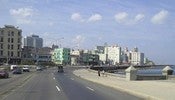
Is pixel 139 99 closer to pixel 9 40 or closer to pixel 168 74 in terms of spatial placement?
pixel 168 74

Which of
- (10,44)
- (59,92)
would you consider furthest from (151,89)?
(10,44)

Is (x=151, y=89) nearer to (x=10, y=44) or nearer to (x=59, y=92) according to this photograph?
(x=59, y=92)

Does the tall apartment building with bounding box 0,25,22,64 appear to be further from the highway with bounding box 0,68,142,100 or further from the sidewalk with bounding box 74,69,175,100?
the sidewalk with bounding box 74,69,175,100

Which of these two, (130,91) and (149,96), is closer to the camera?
(149,96)

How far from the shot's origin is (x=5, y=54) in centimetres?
19138

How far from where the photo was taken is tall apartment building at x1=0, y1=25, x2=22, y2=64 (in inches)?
7539

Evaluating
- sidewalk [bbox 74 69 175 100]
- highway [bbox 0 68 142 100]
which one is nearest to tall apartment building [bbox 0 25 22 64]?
highway [bbox 0 68 142 100]

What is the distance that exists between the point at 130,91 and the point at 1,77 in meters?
35.2

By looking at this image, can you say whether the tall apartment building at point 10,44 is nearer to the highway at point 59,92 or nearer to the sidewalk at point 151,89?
the highway at point 59,92

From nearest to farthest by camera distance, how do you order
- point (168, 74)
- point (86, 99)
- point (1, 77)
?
point (86, 99) → point (168, 74) → point (1, 77)

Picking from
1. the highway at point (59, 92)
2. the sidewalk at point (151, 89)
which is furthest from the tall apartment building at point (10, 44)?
the sidewalk at point (151, 89)

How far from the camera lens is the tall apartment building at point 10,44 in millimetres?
191500

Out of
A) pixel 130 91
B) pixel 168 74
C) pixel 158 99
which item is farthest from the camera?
pixel 168 74

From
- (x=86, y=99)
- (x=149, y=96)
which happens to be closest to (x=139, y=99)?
(x=149, y=96)
